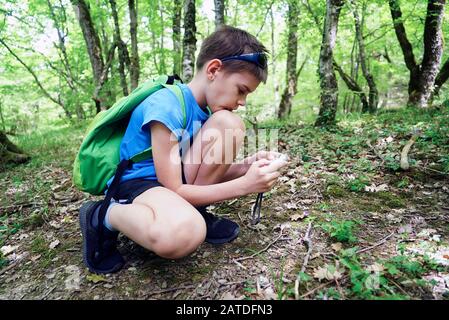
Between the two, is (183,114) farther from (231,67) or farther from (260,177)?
(260,177)

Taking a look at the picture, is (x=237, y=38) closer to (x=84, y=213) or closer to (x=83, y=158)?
(x=83, y=158)

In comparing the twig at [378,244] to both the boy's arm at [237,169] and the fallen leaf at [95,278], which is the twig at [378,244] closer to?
A: the boy's arm at [237,169]

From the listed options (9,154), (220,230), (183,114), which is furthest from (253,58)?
(9,154)

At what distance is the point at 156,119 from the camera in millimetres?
1769

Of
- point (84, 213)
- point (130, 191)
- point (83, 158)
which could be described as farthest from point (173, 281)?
point (83, 158)

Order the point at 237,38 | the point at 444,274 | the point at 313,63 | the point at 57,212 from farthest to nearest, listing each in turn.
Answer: the point at 313,63 < the point at 57,212 < the point at 237,38 < the point at 444,274

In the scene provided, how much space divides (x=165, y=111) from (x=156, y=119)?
9 cm

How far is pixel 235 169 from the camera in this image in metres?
2.52

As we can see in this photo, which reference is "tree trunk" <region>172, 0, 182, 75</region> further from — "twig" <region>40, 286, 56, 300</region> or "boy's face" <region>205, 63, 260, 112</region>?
"twig" <region>40, 286, 56, 300</region>

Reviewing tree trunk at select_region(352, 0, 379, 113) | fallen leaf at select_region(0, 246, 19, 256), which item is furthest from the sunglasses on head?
tree trunk at select_region(352, 0, 379, 113)

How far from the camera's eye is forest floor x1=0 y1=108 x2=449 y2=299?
1793 mm

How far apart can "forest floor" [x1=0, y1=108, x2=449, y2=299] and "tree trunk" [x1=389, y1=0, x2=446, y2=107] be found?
3.82 meters

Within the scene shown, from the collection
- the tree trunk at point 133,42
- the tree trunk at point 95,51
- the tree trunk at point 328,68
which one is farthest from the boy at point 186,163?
the tree trunk at point 95,51
